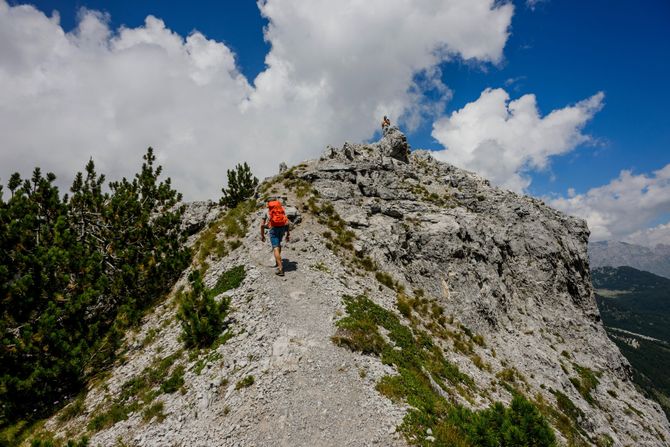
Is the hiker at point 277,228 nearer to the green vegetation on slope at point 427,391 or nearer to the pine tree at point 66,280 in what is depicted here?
the green vegetation on slope at point 427,391

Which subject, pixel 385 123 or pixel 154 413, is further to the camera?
pixel 385 123

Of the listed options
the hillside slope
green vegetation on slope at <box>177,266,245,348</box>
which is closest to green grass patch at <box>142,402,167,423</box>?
the hillside slope

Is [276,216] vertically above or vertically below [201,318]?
above

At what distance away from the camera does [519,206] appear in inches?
1705

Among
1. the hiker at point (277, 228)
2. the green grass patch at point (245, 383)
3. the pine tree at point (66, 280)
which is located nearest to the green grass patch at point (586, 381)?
the hiker at point (277, 228)

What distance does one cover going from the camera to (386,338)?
648 inches

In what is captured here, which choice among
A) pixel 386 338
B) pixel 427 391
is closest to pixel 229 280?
pixel 386 338

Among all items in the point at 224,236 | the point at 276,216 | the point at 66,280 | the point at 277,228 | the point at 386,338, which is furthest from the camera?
the point at 224,236

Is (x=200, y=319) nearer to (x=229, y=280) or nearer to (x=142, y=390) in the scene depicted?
(x=142, y=390)

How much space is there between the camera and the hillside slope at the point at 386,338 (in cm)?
1135

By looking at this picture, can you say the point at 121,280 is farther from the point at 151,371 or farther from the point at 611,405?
the point at 611,405

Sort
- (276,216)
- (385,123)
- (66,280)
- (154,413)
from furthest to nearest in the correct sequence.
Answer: (385,123) < (276,216) < (66,280) < (154,413)

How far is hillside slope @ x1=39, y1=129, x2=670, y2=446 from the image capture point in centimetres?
1135

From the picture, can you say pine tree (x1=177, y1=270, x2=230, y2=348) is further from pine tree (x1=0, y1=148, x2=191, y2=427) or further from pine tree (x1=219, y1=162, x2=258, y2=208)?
pine tree (x1=219, y1=162, x2=258, y2=208)
